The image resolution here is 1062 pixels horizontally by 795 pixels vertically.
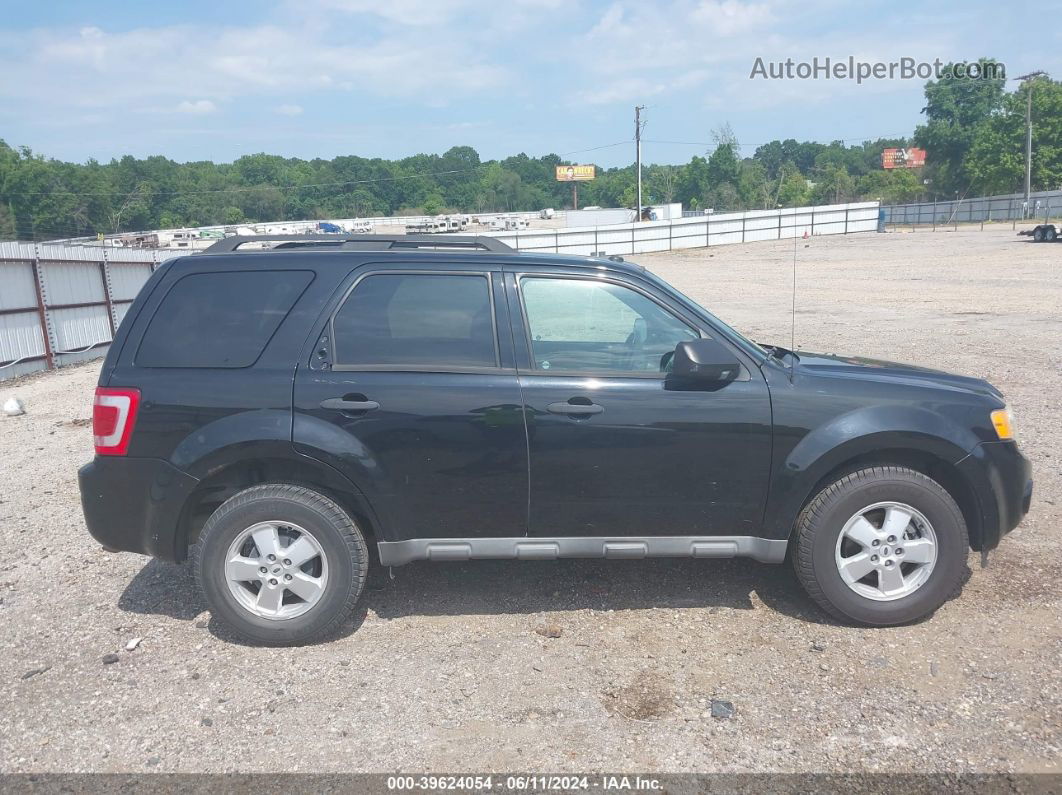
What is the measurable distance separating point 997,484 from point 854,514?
77 cm

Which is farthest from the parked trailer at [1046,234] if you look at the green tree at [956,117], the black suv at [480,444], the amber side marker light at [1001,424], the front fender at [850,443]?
the green tree at [956,117]

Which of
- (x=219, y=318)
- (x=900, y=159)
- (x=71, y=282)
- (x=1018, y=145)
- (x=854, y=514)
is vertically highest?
(x=900, y=159)

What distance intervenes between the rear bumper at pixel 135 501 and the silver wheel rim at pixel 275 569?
36 cm

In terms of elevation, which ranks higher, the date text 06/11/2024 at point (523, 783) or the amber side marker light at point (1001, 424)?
the amber side marker light at point (1001, 424)

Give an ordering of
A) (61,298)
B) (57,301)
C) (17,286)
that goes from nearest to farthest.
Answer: (17,286) → (57,301) → (61,298)

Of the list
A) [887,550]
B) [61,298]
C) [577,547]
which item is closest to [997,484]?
[887,550]

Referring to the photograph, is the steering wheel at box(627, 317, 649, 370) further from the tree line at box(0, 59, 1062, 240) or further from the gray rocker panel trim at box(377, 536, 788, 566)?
the tree line at box(0, 59, 1062, 240)

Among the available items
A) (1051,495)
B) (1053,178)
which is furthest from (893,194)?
(1051,495)

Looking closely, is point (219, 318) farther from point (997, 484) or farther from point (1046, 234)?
point (1046, 234)

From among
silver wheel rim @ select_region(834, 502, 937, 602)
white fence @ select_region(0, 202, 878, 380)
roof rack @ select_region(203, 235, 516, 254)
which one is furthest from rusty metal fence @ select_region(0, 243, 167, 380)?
silver wheel rim @ select_region(834, 502, 937, 602)

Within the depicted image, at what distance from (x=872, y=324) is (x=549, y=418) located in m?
13.8

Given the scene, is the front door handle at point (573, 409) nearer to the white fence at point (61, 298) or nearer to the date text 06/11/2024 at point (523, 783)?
the date text 06/11/2024 at point (523, 783)

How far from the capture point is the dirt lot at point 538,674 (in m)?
3.21

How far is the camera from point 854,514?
4016 mm
